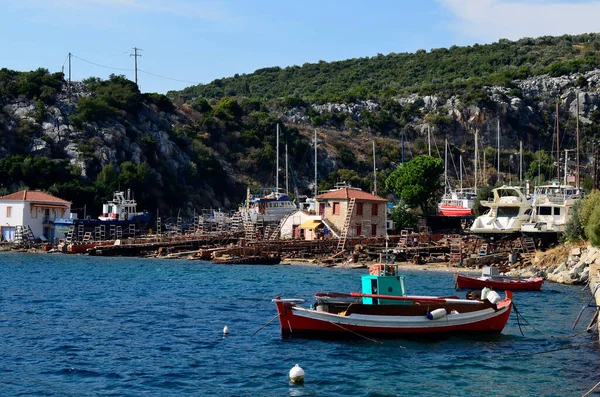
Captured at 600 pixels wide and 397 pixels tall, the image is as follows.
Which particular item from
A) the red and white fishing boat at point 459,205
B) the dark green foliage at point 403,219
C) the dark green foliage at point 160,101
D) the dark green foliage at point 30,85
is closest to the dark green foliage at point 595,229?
the dark green foliage at point 403,219

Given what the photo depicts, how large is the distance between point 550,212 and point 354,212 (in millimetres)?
17790

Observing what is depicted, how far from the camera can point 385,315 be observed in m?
27.8

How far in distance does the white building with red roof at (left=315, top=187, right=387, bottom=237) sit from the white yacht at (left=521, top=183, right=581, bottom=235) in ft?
49.1

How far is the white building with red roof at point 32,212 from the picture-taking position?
8125 cm

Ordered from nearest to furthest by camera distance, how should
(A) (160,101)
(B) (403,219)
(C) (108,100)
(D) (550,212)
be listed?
(D) (550,212), (B) (403,219), (C) (108,100), (A) (160,101)

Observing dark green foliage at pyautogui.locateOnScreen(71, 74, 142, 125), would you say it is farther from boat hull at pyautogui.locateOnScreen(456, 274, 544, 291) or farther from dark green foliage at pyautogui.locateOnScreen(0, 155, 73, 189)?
boat hull at pyautogui.locateOnScreen(456, 274, 544, 291)

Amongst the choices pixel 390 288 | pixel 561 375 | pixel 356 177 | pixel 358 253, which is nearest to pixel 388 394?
pixel 561 375

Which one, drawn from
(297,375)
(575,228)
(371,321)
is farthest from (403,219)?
(297,375)

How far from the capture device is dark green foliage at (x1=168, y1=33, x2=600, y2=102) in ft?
486

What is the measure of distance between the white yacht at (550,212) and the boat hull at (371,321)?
121 ft

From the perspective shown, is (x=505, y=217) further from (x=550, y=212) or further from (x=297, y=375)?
(x=297, y=375)

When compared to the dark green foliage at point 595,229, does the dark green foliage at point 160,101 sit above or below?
above

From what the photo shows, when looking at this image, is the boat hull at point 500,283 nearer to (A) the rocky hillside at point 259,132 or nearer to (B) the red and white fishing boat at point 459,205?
(A) the rocky hillside at point 259,132

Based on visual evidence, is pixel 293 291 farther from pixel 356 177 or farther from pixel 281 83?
pixel 281 83
